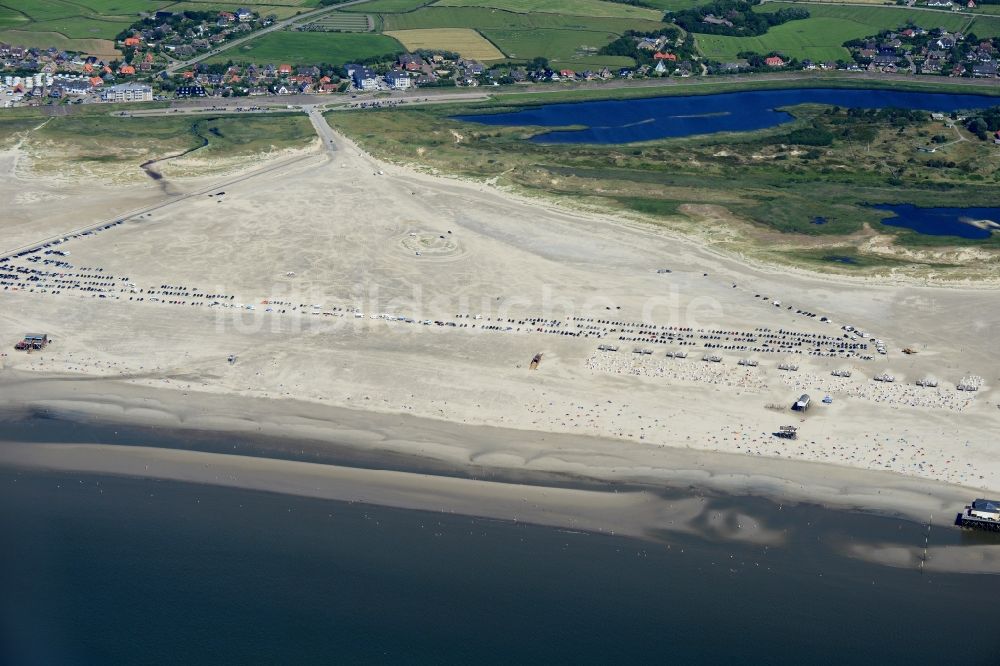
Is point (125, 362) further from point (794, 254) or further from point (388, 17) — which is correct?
point (388, 17)

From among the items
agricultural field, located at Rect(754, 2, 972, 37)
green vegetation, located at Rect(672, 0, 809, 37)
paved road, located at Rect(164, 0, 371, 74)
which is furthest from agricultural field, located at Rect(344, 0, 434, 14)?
agricultural field, located at Rect(754, 2, 972, 37)

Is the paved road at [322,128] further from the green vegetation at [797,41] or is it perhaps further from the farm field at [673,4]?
the farm field at [673,4]

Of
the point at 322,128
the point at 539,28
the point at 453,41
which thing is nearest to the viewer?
the point at 322,128

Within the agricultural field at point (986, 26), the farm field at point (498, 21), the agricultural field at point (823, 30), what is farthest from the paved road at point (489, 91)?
the farm field at point (498, 21)

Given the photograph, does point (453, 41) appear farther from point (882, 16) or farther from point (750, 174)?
point (882, 16)

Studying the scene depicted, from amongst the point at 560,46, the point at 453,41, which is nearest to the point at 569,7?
the point at 560,46

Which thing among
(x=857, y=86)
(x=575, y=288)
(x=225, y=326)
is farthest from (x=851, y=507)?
(x=857, y=86)
